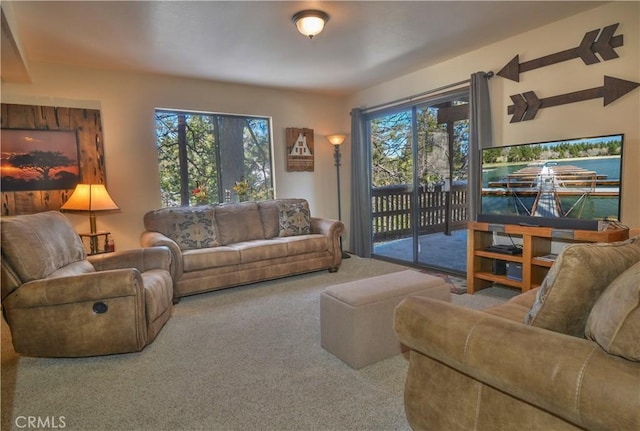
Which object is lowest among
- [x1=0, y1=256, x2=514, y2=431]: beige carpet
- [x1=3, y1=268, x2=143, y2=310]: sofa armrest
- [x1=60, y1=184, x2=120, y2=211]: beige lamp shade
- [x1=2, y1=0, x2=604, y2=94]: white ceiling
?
[x1=0, y1=256, x2=514, y2=431]: beige carpet

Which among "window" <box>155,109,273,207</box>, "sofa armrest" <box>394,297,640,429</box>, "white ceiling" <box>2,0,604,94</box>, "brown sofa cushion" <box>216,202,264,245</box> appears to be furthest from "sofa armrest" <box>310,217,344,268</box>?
"sofa armrest" <box>394,297,640,429</box>

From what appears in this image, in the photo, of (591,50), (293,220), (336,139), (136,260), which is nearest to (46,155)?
(136,260)

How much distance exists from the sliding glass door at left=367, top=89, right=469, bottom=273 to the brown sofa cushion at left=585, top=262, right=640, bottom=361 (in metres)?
3.24

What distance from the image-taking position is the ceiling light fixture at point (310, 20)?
8.98ft

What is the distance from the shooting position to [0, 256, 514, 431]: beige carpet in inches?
67.8

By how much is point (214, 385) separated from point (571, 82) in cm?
366

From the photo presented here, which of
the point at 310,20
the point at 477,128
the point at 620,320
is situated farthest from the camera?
the point at 477,128

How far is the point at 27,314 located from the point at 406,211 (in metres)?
4.11

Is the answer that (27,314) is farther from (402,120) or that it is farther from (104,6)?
(402,120)

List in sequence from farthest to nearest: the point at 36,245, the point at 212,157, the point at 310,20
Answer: the point at 212,157 < the point at 310,20 < the point at 36,245

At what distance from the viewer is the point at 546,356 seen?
40.2 inches

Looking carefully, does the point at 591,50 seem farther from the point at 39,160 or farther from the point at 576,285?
the point at 39,160

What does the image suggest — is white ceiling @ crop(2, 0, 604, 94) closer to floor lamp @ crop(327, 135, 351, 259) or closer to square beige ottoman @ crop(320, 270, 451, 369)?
floor lamp @ crop(327, 135, 351, 259)

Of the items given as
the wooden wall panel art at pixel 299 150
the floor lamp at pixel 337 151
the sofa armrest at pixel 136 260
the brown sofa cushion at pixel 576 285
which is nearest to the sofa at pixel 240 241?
the sofa armrest at pixel 136 260
